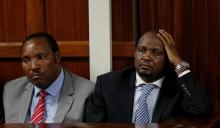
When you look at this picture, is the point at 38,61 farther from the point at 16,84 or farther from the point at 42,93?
the point at 16,84

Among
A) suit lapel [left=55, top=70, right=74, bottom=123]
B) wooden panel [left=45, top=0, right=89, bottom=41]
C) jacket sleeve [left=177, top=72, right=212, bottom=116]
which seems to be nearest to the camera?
jacket sleeve [left=177, top=72, right=212, bottom=116]

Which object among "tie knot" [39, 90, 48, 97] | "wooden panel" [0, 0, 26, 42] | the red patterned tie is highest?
"wooden panel" [0, 0, 26, 42]

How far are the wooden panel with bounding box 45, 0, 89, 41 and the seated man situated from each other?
294mm

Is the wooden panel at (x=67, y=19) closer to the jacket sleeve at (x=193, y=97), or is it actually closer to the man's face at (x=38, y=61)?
the man's face at (x=38, y=61)

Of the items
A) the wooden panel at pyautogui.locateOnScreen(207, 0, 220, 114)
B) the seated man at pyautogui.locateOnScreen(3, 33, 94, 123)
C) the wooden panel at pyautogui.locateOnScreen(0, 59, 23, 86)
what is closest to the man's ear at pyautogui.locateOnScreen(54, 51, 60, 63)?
the seated man at pyautogui.locateOnScreen(3, 33, 94, 123)

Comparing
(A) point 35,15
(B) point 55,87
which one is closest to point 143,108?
(B) point 55,87

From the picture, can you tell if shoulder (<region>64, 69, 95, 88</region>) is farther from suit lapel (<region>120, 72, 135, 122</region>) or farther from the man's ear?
suit lapel (<region>120, 72, 135, 122</region>)

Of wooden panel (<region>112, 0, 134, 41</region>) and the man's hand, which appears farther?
wooden panel (<region>112, 0, 134, 41</region>)

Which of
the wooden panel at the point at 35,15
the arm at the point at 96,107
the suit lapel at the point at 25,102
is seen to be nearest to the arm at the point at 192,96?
the arm at the point at 96,107

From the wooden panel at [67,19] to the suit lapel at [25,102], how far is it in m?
0.39

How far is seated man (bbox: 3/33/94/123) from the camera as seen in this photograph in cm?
275

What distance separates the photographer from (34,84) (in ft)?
9.13

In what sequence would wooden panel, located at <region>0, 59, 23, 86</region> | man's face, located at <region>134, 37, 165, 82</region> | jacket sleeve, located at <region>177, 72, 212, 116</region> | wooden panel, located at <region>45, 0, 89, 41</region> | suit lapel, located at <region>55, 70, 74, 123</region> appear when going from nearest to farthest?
jacket sleeve, located at <region>177, 72, 212, 116</region>
man's face, located at <region>134, 37, 165, 82</region>
suit lapel, located at <region>55, 70, 74, 123</region>
wooden panel, located at <region>45, 0, 89, 41</region>
wooden panel, located at <region>0, 59, 23, 86</region>

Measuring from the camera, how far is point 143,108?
8.75 feet
